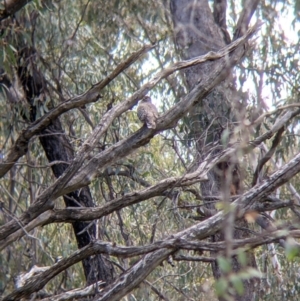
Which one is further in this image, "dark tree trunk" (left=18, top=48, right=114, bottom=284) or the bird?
"dark tree trunk" (left=18, top=48, right=114, bottom=284)

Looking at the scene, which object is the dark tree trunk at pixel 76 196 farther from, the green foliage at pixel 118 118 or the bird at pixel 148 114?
the bird at pixel 148 114

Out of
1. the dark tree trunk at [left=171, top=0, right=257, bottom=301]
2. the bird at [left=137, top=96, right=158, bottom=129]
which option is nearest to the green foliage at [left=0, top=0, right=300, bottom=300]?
the dark tree trunk at [left=171, top=0, right=257, bottom=301]

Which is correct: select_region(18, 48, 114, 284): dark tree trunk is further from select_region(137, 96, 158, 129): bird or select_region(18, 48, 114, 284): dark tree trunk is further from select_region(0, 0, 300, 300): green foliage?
select_region(137, 96, 158, 129): bird

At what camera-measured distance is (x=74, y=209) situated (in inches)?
154

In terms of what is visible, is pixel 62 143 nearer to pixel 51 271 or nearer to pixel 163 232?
pixel 163 232

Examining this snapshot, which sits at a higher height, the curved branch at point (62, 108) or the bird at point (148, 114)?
the curved branch at point (62, 108)

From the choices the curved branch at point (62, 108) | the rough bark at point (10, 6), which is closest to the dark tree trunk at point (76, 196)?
the curved branch at point (62, 108)

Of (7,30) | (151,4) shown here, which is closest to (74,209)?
(7,30)

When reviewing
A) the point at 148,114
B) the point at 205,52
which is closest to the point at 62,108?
the point at 148,114

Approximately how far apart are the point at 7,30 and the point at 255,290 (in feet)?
8.52

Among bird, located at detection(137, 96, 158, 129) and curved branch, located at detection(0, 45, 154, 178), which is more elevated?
curved branch, located at detection(0, 45, 154, 178)

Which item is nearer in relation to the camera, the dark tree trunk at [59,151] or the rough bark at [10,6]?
the rough bark at [10,6]

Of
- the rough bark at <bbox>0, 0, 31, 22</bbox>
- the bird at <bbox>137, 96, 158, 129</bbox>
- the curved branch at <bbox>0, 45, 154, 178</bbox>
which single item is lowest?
the bird at <bbox>137, 96, 158, 129</bbox>

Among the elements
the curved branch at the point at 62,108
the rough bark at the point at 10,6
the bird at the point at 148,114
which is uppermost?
the rough bark at the point at 10,6
